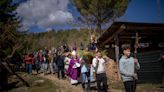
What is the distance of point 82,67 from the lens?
1648 centimetres

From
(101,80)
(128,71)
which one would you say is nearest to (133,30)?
(101,80)

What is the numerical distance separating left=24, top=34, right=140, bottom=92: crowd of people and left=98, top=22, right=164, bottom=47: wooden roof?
172 centimetres

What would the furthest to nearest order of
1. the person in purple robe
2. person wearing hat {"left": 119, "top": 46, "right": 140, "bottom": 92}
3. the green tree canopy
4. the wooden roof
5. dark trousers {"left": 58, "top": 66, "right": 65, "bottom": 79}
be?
the green tree canopy
dark trousers {"left": 58, "top": 66, "right": 65, "bottom": 79}
the person in purple robe
the wooden roof
person wearing hat {"left": 119, "top": 46, "right": 140, "bottom": 92}

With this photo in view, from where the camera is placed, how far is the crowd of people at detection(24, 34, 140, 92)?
9422 millimetres

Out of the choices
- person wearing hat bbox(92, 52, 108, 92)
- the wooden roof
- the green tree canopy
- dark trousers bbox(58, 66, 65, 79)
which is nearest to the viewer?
person wearing hat bbox(92, 52, 108, 92)

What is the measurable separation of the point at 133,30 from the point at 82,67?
512 cm

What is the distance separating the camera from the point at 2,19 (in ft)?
108

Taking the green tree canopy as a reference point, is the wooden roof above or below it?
below

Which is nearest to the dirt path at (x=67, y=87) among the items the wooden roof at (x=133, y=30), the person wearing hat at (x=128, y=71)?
the wooden roof at (x=133, y=30)

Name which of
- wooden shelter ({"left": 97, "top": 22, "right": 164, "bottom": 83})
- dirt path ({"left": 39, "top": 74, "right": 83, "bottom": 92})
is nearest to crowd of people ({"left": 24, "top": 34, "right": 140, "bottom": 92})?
dirt path ({"left": 39, "top": 74, "right": 83, "bottom": 92})

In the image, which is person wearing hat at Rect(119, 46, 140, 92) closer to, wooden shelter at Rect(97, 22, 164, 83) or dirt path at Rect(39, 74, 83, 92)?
wooden shelter at Rect(97, 22, 164, 83)

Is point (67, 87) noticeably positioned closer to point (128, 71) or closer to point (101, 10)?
point (128, 71)

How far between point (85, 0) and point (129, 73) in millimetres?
29969

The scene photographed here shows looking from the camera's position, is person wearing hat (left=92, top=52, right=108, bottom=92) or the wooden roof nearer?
person wearing hat (left=92, top=52, right=108, bottom=92)
